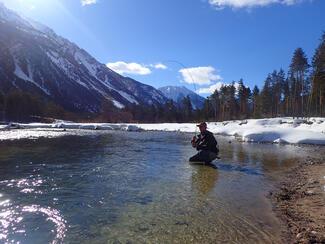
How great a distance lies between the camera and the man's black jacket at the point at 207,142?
68.2 feet

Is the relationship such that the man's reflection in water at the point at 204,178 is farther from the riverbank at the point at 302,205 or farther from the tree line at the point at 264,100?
the tree line at the point at 264,100

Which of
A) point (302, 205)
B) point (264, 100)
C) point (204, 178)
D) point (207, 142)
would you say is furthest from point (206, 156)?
point (264, 100)

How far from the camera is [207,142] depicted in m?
21.0

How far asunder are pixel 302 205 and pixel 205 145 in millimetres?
9687

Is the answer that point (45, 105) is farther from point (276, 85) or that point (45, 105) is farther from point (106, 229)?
point (106, 229)

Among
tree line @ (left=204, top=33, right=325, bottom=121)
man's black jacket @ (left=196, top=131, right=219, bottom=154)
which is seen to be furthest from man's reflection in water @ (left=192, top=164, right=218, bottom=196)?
tree line @ (left=204, top=33, right=325, bottom=121)

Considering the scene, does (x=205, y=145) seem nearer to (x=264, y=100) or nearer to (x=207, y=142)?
(x=207, y=142)

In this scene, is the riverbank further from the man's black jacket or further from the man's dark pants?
the man's black jacket

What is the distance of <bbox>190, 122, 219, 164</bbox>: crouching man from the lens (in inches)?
816

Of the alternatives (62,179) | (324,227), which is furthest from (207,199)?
(62,179)

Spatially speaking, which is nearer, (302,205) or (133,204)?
(133,204)

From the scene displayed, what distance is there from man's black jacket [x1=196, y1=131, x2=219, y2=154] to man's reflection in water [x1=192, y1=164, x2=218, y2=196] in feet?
3.59

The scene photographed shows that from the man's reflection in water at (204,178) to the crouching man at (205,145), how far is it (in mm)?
587

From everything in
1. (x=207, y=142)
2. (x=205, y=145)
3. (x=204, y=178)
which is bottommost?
(x=204, y=178)
